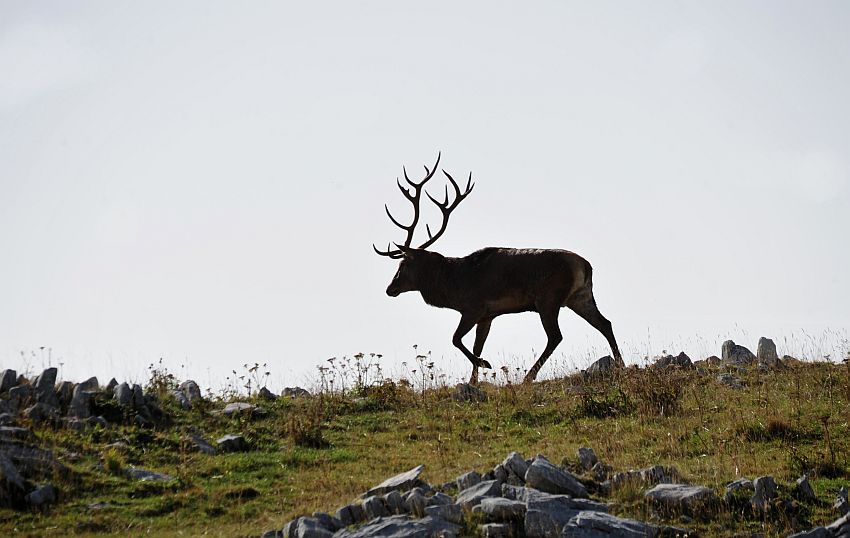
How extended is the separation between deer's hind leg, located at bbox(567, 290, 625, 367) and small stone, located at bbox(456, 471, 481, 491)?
24.3 feet

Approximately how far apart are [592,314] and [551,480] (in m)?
7.82

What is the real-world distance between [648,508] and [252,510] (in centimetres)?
343

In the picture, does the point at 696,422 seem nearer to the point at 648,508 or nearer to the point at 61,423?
the point at 648,508

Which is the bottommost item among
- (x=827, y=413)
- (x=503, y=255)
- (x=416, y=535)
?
(x=416, y=535)

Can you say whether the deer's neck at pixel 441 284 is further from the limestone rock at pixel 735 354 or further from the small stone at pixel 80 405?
the small stone at pixel 80 405

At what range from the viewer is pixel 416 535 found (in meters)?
7.35

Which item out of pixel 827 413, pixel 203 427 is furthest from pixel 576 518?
pixel 203 427

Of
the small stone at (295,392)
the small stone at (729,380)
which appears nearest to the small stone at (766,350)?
the small stone at (729,380)

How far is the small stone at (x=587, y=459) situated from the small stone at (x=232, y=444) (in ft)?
12.9

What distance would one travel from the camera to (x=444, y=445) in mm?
11070

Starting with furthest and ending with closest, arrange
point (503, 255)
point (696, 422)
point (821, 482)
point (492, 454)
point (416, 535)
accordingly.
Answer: point (503, 255)
point (696, 422)
point (492, 454)
point (821, 482)
point (416, 535)

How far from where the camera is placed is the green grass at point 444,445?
874 cm

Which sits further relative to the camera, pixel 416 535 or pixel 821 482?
pixel 821 482

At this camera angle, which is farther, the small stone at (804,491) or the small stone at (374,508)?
the small stone at (804,491)
